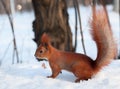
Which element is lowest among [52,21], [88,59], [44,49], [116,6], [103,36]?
[116,6]

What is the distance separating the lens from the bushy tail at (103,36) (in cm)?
380

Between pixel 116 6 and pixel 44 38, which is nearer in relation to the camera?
pixel 44 38

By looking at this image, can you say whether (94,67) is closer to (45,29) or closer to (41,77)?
(41,77)

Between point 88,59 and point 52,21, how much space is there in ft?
8.79

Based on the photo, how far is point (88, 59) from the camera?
3930mm

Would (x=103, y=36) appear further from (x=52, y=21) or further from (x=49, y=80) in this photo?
(x=52, y=21)

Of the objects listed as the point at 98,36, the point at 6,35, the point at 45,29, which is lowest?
the point at 6,35

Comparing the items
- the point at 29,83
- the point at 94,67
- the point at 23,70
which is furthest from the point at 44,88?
the point at 23,70

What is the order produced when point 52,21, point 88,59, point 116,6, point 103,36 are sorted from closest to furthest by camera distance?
point 103,36 < point 88,59 < point 52,21 < point 116,6

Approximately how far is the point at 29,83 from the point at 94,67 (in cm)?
63

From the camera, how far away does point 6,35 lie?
1499cm

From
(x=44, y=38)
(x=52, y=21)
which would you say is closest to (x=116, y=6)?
(x=52, y=21)

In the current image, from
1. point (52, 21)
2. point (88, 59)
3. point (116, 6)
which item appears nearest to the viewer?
point (88, 59)

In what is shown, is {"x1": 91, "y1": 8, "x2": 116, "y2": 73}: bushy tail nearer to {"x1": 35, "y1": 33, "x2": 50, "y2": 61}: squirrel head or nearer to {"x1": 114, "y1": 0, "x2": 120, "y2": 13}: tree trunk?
{"x1": 35, "y1": 33, "x2": 50, "y2": 61}: squirrel head
